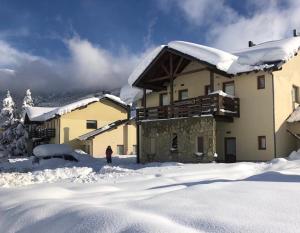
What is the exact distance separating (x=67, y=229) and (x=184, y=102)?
734 inches

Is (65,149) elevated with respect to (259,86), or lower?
lower

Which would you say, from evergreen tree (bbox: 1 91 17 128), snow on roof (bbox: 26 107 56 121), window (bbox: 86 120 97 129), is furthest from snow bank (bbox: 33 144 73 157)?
evergreen tree (bbox: 1 91 17 128)

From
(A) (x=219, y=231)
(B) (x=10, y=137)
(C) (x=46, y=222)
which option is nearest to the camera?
(A) (x=219, y=231)

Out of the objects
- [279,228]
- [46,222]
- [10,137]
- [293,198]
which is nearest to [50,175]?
[46,222]

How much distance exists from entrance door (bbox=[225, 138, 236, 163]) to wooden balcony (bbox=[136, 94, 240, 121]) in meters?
1.73

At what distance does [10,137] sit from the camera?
5141cm

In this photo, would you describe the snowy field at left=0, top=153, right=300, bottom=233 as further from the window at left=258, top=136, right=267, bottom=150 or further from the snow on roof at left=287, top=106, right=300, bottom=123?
the snow on roof at left=287, top=106, right=300, bottom=123

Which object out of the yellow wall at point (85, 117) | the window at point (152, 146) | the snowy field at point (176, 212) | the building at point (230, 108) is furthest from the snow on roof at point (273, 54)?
the yellow wall at point (85, 117)

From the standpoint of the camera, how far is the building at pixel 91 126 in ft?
133

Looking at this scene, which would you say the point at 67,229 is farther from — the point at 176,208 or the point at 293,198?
the point at 293,198

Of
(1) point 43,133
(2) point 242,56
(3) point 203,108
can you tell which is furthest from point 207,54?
(1) point 43,133

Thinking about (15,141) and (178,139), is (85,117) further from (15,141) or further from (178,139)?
(178,139)

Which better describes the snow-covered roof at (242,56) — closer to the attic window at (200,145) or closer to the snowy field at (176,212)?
the attic window at (200,145)

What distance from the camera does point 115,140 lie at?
4103 cm
